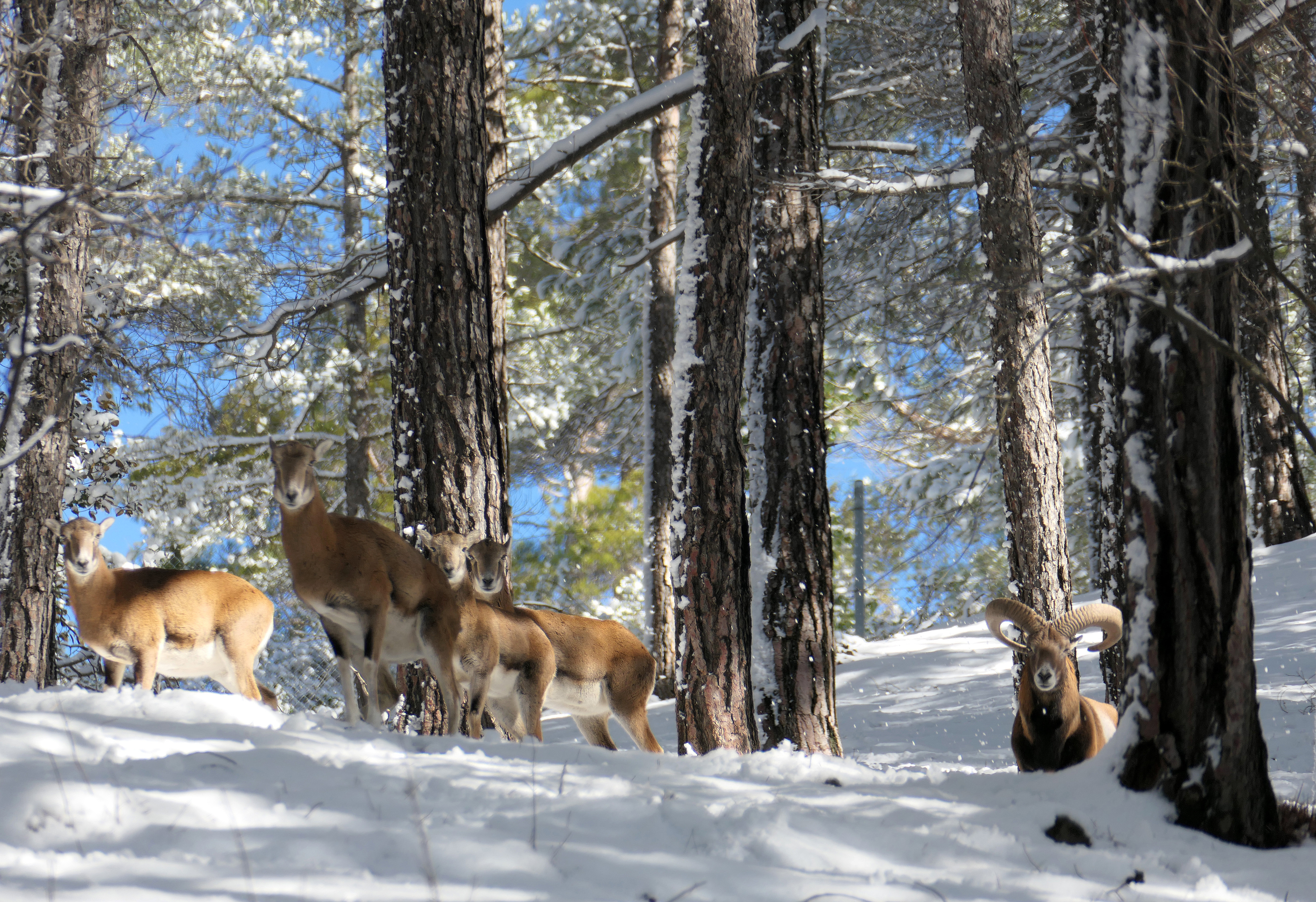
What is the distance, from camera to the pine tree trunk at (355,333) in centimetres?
1802

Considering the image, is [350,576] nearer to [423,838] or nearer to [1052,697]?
[423,838]

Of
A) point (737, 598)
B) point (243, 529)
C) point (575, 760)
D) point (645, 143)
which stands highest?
point (645, 143)

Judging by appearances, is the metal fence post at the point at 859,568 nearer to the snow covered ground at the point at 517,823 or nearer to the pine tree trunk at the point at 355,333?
the pine tree trunk at the point at 355,333

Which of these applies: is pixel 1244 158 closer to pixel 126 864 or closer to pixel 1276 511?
pixel 126 864

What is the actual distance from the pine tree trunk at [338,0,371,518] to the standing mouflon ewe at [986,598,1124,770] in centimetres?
1266

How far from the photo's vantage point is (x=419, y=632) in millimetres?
6199

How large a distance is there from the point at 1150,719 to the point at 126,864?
12.7 feet

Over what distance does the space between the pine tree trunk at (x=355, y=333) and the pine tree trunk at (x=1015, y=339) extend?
33.9 ft

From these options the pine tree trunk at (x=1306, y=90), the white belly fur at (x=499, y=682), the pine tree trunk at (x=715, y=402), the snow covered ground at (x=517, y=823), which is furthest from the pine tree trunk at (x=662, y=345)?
the snow covered ground at (x=517, y=823)

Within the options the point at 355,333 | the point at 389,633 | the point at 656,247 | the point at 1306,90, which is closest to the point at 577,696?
the point at 389,633

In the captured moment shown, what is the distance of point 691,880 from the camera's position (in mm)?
3258

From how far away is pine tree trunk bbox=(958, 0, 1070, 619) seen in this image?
10.1m

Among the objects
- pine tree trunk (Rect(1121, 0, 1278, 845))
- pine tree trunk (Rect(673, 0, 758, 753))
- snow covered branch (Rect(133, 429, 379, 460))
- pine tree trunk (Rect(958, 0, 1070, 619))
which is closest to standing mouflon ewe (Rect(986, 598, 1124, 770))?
pine tree trunk (Rect(673, 0, 758, 753))

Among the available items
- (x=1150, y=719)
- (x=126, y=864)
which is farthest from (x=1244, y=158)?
(x=126, y=864)
